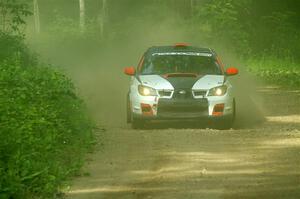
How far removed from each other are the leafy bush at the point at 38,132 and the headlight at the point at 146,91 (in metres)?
1.22

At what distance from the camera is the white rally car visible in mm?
17484

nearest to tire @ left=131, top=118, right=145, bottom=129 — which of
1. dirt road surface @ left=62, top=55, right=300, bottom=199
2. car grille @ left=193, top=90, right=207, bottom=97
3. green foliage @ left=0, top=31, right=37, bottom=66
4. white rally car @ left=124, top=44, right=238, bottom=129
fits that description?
white rally car @ left=124, top=44, right=238, bottom=129

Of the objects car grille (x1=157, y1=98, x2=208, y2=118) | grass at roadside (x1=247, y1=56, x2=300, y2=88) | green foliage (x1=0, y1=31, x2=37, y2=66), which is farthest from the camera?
grass at roadside (x1=247, y1=56, x2=300, y2=88)

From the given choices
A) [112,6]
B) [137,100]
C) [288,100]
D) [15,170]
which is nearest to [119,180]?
[15,170]

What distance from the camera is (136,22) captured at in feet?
171

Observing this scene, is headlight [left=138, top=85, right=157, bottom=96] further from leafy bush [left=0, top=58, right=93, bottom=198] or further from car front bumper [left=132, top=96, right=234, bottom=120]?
leafy bush [left=0, top=58, right=93, bottom=198]

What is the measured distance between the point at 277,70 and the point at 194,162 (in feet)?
80.0

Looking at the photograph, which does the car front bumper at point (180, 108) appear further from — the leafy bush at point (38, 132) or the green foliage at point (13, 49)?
the green foliage at point (13, 49)

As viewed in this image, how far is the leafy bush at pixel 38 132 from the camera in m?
10.8

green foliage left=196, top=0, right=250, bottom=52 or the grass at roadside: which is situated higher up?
green foliage left=196, top=0, right=250, bottom=52

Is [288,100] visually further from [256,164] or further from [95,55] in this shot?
[95,55]

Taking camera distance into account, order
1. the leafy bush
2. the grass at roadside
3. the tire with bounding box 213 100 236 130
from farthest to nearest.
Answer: the grass at roadside, the tire with bounding box 213 100 236 130, the leafy bush

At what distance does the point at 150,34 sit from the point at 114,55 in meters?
4.37

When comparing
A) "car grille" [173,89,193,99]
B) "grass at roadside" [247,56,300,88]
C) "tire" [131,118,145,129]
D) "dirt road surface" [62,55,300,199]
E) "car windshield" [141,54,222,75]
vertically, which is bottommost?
"grass at roadside" [247,56,300,88]
